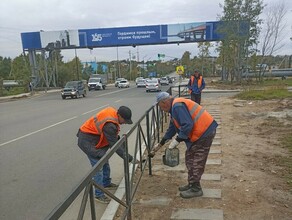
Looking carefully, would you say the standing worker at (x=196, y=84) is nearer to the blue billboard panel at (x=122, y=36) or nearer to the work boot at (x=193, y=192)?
the work boot at (x=193, y=192)

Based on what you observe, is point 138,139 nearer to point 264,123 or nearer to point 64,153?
point 64,153

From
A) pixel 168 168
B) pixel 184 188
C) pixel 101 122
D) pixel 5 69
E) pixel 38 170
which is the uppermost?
pixel 101 122

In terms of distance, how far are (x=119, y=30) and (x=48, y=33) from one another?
924 centimetres

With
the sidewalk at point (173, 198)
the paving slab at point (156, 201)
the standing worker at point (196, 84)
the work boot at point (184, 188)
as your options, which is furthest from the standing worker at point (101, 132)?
the standing worker at point (196, 84)

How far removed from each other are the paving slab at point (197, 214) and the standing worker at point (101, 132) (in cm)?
91

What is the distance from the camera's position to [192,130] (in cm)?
382

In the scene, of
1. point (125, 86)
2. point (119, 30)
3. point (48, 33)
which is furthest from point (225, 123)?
point (125, 86)

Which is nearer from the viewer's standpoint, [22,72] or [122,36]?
[122,36]

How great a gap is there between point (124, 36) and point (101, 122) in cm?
3185

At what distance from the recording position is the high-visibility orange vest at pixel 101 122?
151 inches

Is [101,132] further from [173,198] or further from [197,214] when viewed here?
[197,214]

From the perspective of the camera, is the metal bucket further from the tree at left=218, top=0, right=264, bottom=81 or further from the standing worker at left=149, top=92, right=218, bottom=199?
the tree at left=218, top=0, right=264, bottom=81

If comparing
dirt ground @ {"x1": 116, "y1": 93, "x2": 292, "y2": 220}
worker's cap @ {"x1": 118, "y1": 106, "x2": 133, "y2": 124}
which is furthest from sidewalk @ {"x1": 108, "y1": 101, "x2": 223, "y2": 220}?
worker's cap @ {"x1": 118, "y1": 106, "x2": 133, "y2": 124}

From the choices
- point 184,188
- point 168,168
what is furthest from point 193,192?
point 168,168
